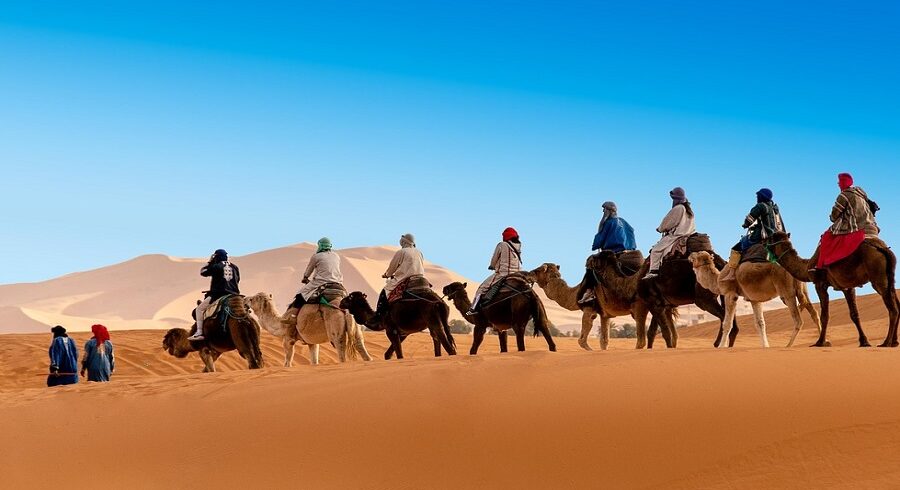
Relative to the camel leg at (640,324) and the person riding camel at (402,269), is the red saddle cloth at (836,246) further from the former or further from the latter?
the person riding camel at (402,269)

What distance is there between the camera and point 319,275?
1766 cm

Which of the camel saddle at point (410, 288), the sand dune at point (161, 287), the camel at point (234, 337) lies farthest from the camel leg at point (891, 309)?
the sand dune at point (161, 287)

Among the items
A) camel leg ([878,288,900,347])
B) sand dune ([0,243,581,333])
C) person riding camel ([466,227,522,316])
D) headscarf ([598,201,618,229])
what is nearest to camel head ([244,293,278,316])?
person riding camel ([466,227,522,316])

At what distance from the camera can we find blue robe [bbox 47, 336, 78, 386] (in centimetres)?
1658

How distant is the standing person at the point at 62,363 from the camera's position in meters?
16.6

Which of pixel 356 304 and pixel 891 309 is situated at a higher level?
pixel 356 304

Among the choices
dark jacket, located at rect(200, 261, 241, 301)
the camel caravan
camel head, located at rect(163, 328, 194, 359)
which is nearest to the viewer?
the camel caravan

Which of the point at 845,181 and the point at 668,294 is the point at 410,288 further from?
the point at 845,181

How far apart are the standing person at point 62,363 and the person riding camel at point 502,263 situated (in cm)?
666

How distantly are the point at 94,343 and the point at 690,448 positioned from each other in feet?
38.1

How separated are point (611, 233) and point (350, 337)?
192 inches

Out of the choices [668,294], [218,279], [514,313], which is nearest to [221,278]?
[218,279]

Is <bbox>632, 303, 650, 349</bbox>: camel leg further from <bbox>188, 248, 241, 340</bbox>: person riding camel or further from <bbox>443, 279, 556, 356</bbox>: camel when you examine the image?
<bbox>188, 248, 241, 340</bbox>: person riding camel

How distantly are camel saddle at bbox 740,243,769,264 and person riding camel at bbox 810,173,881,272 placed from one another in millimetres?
2099
